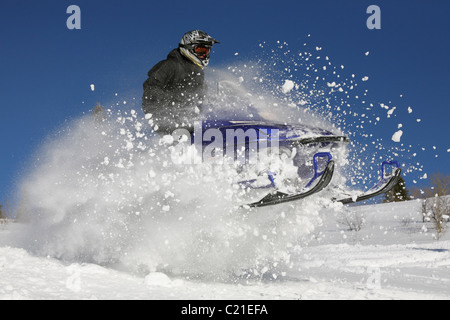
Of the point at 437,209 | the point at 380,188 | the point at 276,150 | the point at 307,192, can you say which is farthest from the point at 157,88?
the point at 437,209

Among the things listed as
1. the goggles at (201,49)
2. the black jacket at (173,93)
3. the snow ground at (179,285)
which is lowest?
the snow ground at (179,285)

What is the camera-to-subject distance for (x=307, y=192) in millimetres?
3953

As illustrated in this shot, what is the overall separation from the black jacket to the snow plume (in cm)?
27

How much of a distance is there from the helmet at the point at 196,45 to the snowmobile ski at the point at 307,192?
90.6 inches

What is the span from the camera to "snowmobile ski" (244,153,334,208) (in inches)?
153

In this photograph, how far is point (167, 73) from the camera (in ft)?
16.5

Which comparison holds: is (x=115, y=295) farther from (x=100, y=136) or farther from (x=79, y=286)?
(x=100, y=136)

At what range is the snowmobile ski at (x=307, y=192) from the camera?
3.90 metres

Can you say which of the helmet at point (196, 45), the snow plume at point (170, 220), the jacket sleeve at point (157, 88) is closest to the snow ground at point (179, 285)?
the snow plume at point (170, 220)

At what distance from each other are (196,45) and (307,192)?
259 centimetres

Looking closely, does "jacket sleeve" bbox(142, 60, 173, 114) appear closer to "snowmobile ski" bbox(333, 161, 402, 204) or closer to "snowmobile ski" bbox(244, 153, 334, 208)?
"snowmobile ski" bbox(244, 153, 334, 208)

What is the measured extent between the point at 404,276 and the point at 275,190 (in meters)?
2.74

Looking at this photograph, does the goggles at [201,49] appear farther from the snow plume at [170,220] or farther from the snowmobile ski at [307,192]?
the snowmobile ski at [307,192]
